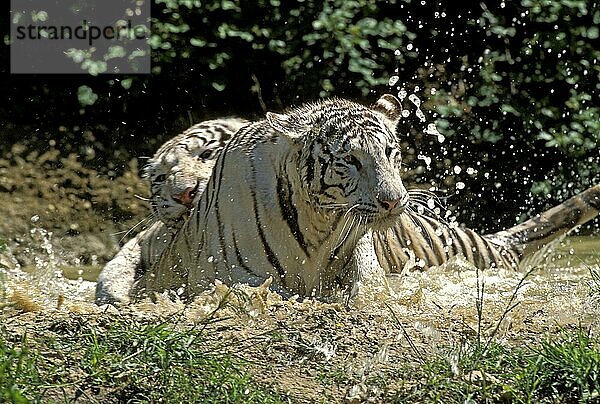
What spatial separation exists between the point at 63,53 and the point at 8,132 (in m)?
0.90

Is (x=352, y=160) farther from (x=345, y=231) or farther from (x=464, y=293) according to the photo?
(x=464, y=293)

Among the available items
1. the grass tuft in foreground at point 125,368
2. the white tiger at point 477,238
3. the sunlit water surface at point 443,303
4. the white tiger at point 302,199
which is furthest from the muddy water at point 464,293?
the grass tuft in foreground at point 125,368

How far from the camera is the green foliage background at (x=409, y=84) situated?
29.8ft

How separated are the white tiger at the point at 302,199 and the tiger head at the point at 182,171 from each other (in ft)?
1.57

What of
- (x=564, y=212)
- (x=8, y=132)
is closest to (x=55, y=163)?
(x=8, y=132)

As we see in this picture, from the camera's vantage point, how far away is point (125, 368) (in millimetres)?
3244

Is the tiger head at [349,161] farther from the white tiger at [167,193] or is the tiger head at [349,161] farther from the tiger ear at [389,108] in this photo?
the white tiger at [167,193]

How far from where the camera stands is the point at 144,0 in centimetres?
902


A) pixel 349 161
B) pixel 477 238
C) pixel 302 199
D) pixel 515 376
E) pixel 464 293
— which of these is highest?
pixel 349 161

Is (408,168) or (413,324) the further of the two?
(408,168)

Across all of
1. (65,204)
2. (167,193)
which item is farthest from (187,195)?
(65,204)

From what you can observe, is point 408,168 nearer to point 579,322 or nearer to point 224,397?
point 579,322

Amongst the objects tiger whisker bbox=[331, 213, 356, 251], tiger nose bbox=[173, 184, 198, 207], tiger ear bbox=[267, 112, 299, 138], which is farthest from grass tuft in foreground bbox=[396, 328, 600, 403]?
tiger nose bbox=[173, 184, 198, 207]

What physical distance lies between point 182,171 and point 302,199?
3.61 feet
